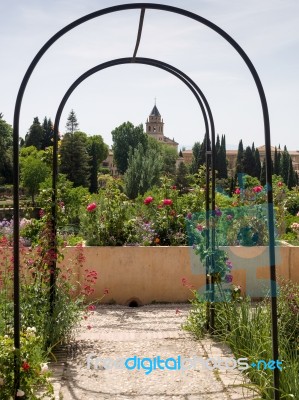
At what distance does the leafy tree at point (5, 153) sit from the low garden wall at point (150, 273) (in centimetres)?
3669

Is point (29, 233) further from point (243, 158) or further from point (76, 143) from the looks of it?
point (243, 158)

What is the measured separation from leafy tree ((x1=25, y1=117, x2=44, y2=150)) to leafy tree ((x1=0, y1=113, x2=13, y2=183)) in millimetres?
6174

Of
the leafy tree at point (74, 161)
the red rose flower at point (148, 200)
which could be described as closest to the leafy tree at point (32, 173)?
the leafy tree at point (74, 161)

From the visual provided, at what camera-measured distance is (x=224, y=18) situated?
356 cm

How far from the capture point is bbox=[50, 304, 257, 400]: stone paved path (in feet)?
11.1

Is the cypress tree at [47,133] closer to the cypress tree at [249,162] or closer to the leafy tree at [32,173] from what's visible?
the leafy tree at [32,173]

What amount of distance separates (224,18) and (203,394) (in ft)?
7.54

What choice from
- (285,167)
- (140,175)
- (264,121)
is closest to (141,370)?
(264,121)

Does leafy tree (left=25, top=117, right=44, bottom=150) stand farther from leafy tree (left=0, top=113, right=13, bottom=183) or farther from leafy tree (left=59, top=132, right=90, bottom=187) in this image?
leafy tree (left=59, top=132, right=90, bottom=187)

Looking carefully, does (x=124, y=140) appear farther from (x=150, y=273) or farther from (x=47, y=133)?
(x=150, y=273)

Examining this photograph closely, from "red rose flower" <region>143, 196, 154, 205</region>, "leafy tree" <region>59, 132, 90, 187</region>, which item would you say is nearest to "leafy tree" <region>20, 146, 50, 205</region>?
"leafy tree" <region>59, 132, 90, 187</region>

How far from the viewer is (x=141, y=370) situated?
3.86 meters

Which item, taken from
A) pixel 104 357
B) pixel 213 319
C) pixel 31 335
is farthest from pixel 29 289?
pixel 213 319

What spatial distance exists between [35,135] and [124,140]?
28.1 feet
